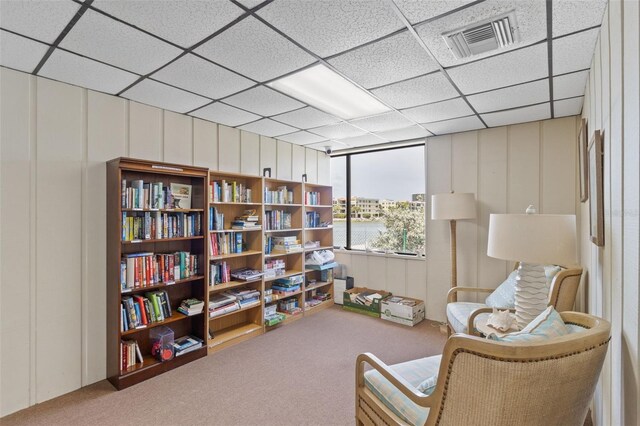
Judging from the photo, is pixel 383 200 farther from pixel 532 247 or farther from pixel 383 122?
pixel 532 247

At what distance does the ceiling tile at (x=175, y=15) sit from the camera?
1.53m

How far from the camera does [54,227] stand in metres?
2.43

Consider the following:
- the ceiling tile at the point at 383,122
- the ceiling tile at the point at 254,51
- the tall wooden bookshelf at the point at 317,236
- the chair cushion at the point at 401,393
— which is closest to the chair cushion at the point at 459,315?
the chair cushion at the point at 401,393

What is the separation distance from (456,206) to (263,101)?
7.83ft

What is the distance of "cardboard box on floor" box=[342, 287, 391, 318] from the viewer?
4.27m

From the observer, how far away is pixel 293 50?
6.45 ft

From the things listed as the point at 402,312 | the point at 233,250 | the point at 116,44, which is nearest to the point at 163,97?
the point at 116,44

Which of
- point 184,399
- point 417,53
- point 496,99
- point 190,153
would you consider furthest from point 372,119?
point 184,399

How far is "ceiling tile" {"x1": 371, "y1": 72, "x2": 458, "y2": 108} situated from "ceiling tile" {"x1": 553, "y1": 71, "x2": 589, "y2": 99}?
0.74 meters

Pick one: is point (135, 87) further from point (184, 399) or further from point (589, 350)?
point (589, 350)

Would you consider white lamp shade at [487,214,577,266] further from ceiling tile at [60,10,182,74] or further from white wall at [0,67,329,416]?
white wall at [0,67,329,416]

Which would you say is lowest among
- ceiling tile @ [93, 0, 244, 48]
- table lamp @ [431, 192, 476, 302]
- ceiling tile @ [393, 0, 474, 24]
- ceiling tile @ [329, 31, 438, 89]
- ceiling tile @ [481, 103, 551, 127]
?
table lamp @ [431, 192, 476, 302]

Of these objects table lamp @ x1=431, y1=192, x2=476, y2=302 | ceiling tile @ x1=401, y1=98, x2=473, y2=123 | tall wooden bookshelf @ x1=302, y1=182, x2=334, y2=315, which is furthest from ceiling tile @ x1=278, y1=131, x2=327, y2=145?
table lamp @ x1=431, y1=192, x2=476, y2=302

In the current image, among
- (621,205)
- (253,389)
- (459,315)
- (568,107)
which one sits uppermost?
(568,107)
